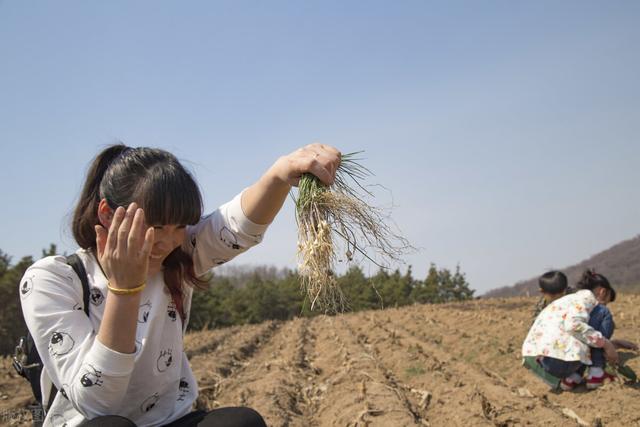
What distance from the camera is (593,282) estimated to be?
5.70 meters

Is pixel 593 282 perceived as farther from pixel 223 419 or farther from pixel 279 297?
pixel 279 297

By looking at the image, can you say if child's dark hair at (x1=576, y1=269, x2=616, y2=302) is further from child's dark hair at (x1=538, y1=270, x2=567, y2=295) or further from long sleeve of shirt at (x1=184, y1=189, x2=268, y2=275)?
long sleeve of shirt at (x1=184, y1=189, x2=268, y2=275)

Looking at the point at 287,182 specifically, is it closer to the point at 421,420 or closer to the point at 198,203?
the point at 198,203

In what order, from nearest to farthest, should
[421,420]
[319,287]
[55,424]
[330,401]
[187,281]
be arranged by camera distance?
[55,424] → [187,281] → [319,287] → [421,420] → [330,401]

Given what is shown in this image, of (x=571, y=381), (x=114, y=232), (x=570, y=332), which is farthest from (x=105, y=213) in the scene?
Answer: (x=571, y=381)

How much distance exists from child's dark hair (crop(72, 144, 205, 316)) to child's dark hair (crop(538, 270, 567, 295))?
490cm

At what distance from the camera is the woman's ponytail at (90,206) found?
184 centimetres

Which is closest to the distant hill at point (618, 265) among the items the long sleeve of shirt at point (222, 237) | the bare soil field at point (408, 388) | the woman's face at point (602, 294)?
the bare soil field at point (408, 388)

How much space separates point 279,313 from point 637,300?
2544 cm

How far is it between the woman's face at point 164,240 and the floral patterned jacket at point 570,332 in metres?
4.46

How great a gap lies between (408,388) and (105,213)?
4.97 meters

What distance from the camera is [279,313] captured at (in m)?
36.4

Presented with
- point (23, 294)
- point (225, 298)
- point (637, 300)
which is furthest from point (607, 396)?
point (225, 298)

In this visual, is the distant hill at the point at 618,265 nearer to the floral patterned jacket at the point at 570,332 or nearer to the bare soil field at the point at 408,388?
the bare soil field at the point at 408,388
